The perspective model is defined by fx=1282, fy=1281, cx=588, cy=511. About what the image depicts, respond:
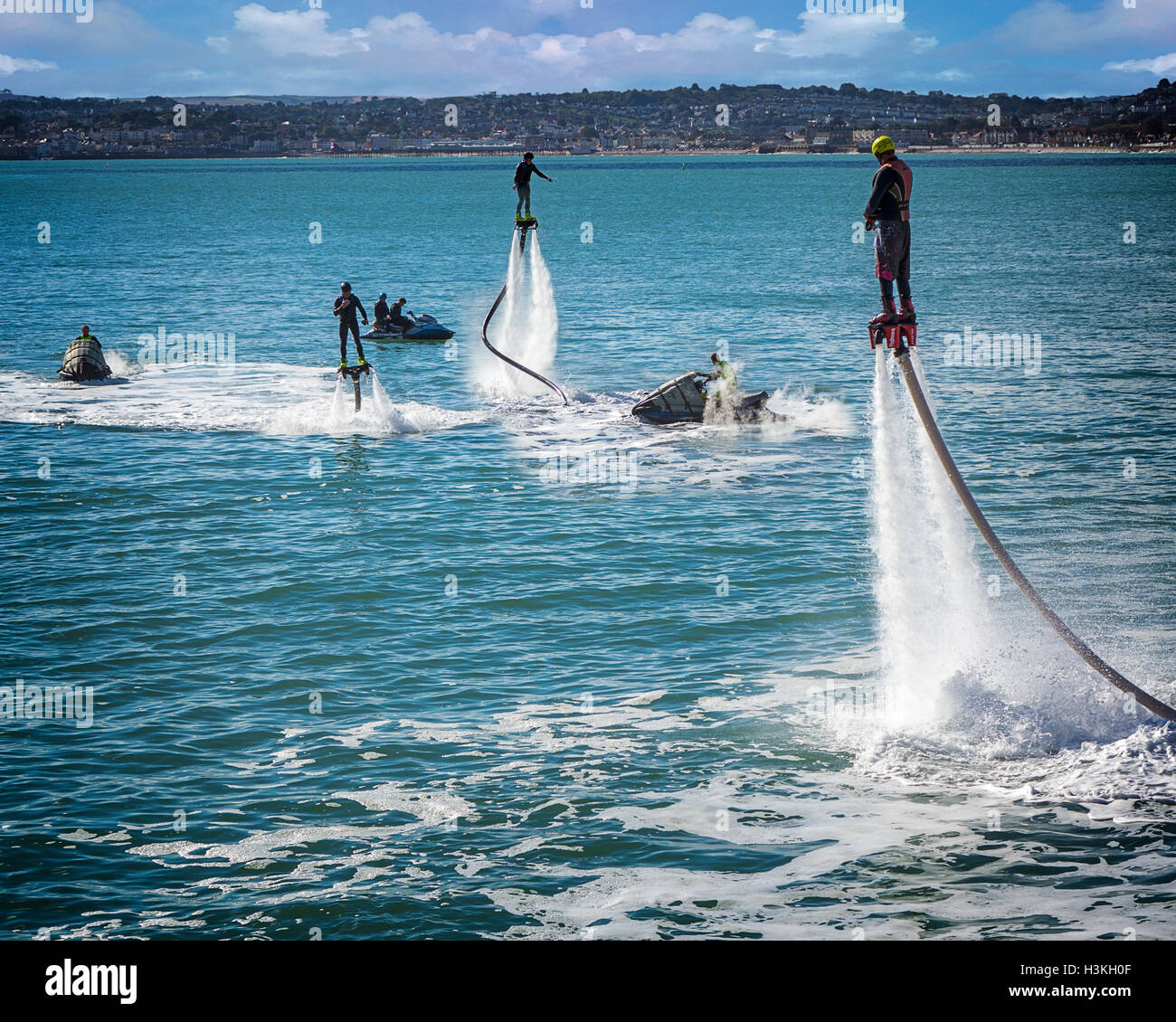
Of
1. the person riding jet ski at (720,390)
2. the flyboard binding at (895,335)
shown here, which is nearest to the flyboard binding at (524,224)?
the person riding jet ski at (720,390)

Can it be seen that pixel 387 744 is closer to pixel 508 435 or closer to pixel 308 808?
pixel 308 808

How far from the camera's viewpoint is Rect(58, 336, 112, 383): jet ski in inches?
2072

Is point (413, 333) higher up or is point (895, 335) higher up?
point (413, 333)

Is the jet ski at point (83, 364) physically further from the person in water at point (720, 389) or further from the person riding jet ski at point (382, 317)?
the person in water at point (720, 389)

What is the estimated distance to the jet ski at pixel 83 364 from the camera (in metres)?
52.6

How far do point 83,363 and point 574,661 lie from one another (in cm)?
3618

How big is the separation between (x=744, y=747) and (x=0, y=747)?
12085 mm

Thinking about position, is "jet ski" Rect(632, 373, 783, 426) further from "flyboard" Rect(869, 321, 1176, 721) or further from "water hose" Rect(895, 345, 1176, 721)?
"water hose" Rect(895, 345, 1176, 721)

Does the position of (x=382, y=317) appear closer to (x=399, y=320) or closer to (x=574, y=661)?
(x=399, y=320)

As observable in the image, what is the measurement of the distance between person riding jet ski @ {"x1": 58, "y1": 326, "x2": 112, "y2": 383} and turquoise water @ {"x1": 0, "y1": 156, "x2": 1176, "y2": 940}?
1.01 meters

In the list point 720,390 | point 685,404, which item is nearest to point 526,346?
point 685,404

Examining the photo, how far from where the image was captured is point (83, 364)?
5269cm
